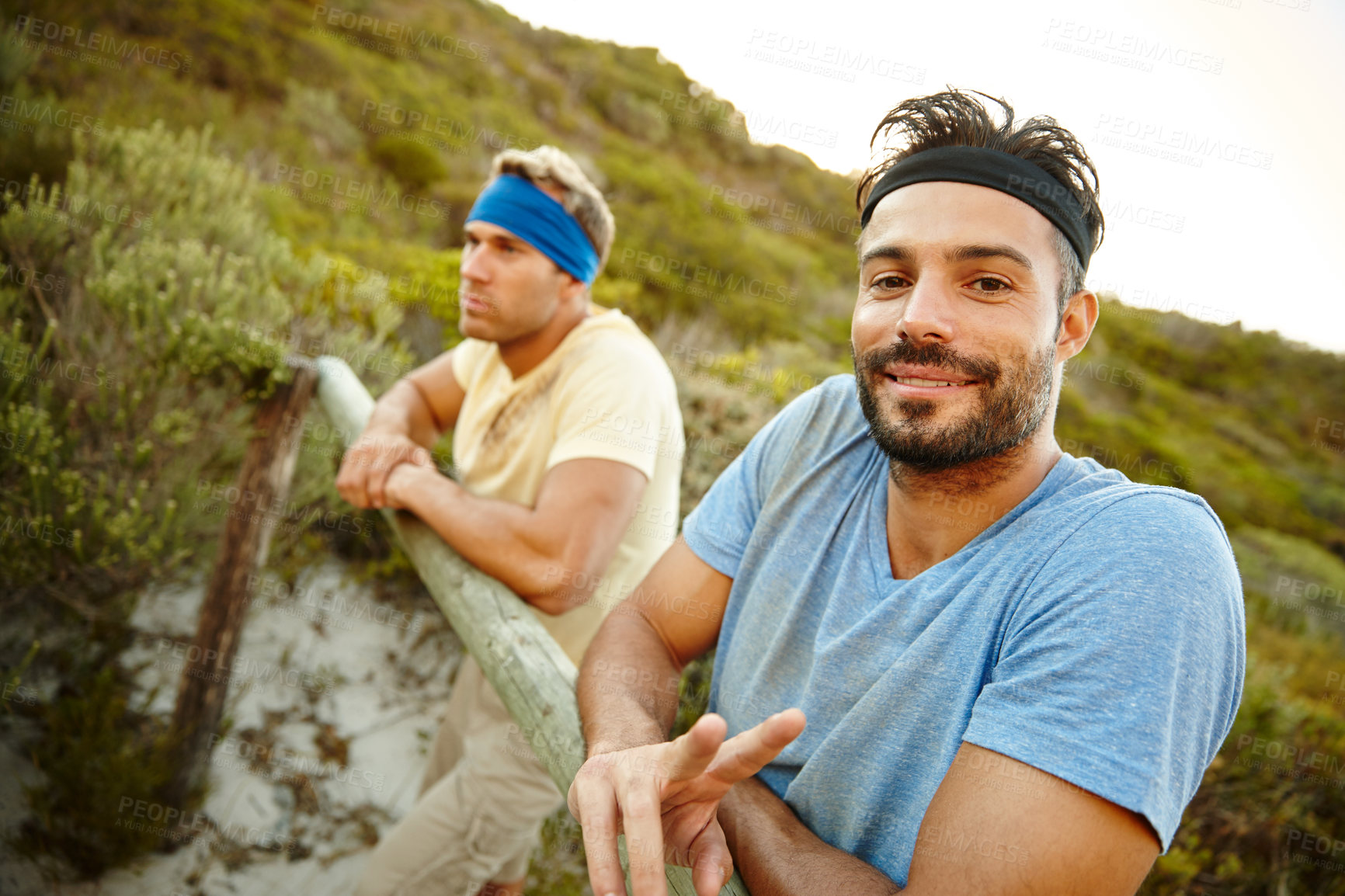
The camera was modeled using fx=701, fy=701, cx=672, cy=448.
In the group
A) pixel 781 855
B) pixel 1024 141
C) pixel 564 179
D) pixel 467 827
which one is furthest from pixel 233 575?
pixel 1024 141

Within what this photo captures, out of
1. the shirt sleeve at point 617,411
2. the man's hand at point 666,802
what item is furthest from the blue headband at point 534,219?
the man's hand at point 666,802

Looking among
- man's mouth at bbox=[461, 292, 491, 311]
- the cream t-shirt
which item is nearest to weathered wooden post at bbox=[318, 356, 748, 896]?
the cream t-shirt

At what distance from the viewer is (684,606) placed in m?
1.78

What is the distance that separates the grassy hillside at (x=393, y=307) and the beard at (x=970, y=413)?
110 inches

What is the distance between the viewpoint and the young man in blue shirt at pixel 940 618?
3.10 feet

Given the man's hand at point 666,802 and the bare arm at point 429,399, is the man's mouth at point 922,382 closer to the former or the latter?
the man's hand at point 666,802

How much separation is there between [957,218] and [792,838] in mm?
1228

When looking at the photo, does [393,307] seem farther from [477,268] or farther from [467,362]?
[477,268]

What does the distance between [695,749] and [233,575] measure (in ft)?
10.2

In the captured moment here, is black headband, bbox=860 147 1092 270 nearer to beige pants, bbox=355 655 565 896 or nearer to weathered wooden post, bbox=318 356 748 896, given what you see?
weathered wooden post, bbox=318 356 748 896

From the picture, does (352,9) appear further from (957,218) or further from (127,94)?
(957,218)

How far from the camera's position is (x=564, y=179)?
2805 millimetres

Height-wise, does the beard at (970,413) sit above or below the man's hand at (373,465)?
above

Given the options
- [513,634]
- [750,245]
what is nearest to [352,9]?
[750,245]
